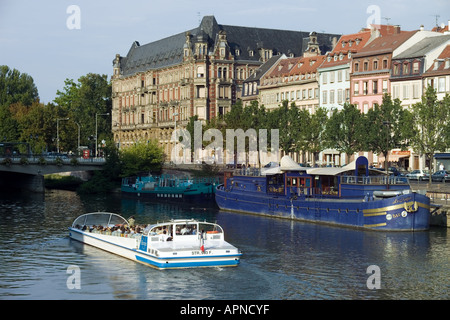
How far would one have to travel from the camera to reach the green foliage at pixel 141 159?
138 meters

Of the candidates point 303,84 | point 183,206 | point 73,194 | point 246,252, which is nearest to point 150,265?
point 246,252

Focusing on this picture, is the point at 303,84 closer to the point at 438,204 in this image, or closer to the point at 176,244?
the point at 438,204

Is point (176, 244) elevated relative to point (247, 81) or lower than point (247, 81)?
lower

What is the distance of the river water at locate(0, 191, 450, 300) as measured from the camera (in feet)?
156

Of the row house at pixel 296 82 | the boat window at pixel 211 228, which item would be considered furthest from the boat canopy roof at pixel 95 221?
the row house at pixel 296 82

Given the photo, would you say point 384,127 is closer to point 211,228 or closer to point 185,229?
point 211,228

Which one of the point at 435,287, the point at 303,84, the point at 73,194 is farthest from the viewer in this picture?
the point at 303,84

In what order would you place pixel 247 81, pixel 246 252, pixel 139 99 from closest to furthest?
1. pixel 246 252
2. pixel 247 81
3. pixel 139 99

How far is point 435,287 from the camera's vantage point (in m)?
48.8

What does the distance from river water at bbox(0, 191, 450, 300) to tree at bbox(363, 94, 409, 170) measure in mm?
28747

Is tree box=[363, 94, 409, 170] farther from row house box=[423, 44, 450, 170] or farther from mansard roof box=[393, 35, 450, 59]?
mansard roof box=[393, 35, 450, 59]

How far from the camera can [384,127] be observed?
4129 inches

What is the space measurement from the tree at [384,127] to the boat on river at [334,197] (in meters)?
17.7
